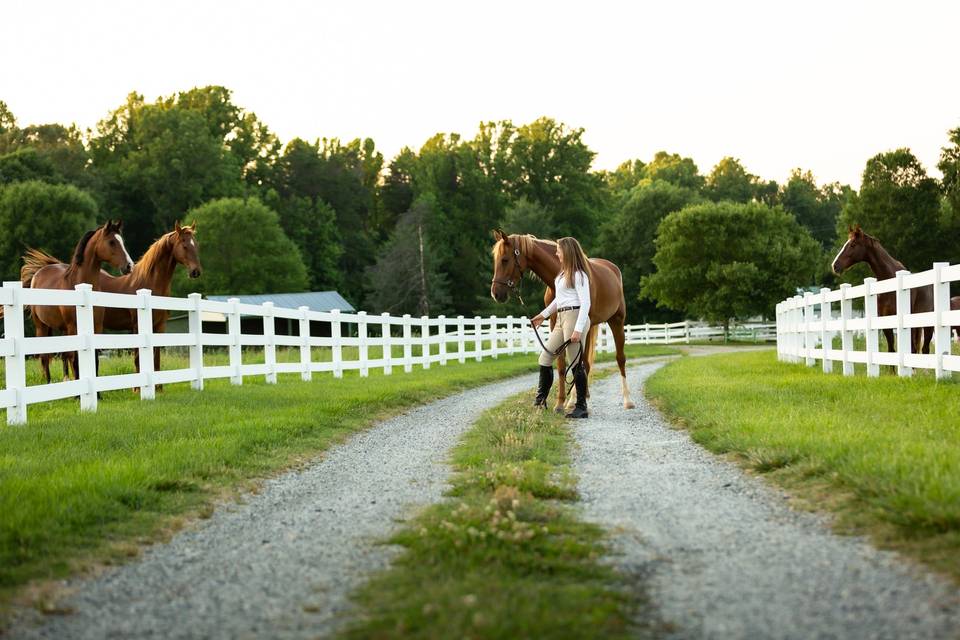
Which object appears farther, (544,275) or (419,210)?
(419,210)

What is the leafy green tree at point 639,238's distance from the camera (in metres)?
68.2

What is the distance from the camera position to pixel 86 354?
33.3 feet

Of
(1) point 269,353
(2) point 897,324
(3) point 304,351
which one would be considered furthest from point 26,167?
(2) point 897,324

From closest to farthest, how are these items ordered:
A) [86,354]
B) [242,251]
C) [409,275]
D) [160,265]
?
[86,354] → [160,265] → [242,251] → [409,275]

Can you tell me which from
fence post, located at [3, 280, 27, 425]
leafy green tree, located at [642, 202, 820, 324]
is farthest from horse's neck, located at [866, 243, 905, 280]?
leafy green tree, located at [642, 202, 820, 324]

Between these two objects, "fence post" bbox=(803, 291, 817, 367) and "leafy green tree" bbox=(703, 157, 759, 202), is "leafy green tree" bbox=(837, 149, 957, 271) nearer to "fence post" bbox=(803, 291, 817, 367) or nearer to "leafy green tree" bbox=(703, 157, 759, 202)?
"leafy green tree" bbox=(703, 157, 759, 202)

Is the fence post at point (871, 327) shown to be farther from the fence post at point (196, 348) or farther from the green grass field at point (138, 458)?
the fence post at point (196, 348)

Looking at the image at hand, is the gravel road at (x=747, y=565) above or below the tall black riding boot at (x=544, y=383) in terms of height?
below

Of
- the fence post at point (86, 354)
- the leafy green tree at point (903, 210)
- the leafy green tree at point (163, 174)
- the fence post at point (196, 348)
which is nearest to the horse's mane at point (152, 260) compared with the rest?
the fence post at point (196, 348)

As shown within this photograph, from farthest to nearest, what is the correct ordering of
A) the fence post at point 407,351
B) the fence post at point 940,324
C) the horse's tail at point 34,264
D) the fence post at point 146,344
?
1. the fence post at point 407,351
2. the horse's tail at point 34,264
3. the fence post at point 146,344
4. the fence post at point 940,324

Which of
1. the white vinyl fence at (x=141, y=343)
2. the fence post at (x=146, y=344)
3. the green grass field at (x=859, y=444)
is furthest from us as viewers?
the fence post at (x=146, y=344)

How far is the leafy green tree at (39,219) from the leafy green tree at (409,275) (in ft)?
69.1

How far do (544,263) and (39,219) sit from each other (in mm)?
48645

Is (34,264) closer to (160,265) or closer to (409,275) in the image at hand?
(160,265)
